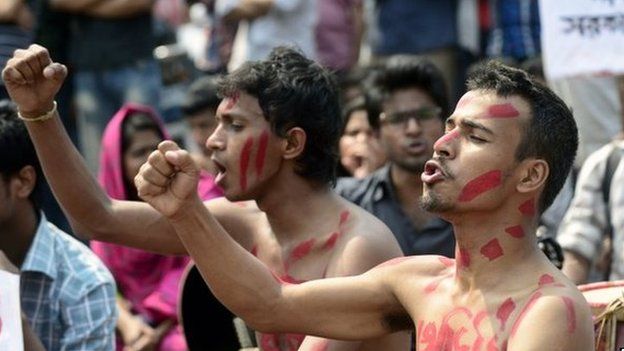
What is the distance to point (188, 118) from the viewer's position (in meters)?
9.51

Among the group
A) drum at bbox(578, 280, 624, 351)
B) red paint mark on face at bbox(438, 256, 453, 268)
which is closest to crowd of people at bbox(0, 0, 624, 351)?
red paint mark on face at bbox(438, 256, 453, 268)

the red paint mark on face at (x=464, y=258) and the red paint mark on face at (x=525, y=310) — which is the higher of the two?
the red paint mark on face at (x=464, y=258)

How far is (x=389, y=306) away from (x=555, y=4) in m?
3.27

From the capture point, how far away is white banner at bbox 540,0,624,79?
7.74 m

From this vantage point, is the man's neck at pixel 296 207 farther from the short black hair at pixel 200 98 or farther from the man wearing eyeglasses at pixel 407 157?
the short black hair at pixel 200 98

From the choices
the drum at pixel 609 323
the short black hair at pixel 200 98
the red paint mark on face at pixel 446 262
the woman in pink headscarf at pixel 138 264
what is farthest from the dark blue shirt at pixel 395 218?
the red paint mark on face at pixel 446 262

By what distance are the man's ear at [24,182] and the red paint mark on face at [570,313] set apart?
2695mm

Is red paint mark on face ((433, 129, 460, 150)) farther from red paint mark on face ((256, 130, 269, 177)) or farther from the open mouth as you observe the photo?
red paint mark on face ((256, 130, 269, 177))

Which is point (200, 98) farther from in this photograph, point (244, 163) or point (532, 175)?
point (532, 175)

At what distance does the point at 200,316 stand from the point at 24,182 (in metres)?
0.87

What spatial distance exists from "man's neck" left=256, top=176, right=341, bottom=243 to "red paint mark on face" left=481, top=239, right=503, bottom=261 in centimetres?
125

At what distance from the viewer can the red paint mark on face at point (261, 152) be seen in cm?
586

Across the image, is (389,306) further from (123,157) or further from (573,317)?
(123,157)

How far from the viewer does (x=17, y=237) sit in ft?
21.2
